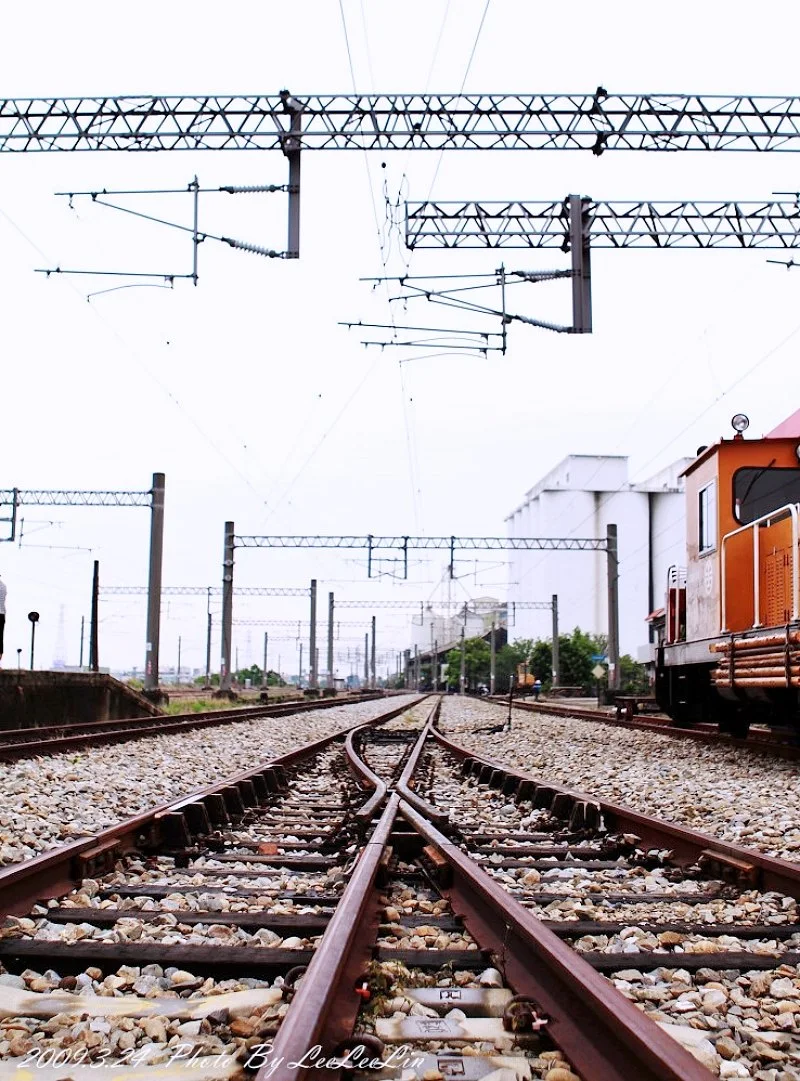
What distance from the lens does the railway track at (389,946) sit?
2496mm

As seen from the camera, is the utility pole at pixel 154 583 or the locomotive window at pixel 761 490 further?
the utility pole at pixel 154 583

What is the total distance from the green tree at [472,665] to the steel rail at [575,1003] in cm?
8206

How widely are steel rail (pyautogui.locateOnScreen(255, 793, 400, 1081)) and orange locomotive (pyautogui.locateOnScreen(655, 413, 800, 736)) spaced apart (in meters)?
6.30

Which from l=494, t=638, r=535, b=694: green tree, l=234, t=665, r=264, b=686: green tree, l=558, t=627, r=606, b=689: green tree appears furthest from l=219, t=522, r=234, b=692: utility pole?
l=234, t=665, r=264, b=686: green tree

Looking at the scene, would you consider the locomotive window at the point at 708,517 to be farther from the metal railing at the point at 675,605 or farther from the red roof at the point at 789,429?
the metal railing at the point at 675,605

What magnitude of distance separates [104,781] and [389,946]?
570cm

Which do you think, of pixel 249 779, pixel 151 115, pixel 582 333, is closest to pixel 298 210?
pixel 151 115

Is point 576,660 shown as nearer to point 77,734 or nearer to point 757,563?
point 77,734

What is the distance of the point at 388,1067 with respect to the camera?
2.43 metres

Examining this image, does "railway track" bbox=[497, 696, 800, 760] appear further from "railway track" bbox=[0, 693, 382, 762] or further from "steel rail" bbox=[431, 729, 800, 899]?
"railway track" bbox=[0, 693, 382, 762]

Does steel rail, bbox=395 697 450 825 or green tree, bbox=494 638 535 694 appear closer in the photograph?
steel rail, bbox=395 697 450 825

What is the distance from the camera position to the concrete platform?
15.8 metres

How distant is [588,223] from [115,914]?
12.2m

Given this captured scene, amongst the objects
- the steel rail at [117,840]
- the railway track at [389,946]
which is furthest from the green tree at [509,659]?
the railway track at [389,946]
